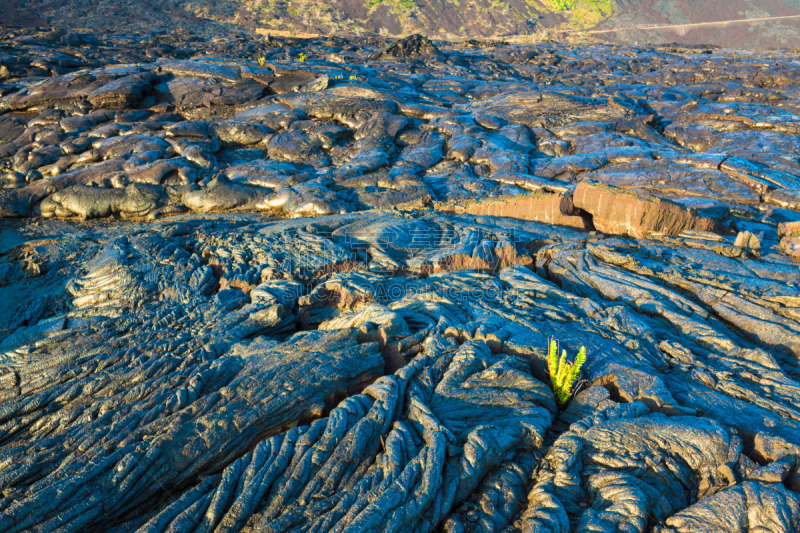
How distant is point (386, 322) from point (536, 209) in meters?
6.45

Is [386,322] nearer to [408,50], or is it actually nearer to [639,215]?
[639,215]

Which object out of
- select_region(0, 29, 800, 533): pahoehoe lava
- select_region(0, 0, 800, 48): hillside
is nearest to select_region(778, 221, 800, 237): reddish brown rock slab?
select_region(0, 29, 800, 533): pahoehoe lava

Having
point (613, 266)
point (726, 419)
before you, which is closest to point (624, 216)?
point (613, 266)

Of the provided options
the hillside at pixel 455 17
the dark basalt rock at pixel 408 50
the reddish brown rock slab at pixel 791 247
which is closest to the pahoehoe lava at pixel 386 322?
the reddish brown rock slab at pixel 791 247

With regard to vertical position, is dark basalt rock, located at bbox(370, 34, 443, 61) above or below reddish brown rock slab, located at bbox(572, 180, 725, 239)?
above

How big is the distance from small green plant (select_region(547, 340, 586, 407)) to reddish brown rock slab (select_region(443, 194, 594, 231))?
620cm

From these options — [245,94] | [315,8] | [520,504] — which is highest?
[315,8]

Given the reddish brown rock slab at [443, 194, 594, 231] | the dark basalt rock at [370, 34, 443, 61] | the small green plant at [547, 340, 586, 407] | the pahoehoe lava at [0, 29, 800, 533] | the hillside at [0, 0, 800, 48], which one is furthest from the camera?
the hillside at [0, 0, 800, 48]

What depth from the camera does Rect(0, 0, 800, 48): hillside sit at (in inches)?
1761

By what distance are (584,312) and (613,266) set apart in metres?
1.98

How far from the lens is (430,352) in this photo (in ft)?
18.0

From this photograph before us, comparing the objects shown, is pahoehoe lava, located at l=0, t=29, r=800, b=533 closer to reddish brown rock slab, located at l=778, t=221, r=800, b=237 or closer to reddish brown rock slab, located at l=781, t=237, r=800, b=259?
reddish brown rock slab, located at l=778, t=221, r=800, b=237

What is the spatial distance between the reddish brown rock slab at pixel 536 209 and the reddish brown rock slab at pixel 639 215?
52 cm

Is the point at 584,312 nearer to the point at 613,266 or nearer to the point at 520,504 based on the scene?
the point at 613,266
